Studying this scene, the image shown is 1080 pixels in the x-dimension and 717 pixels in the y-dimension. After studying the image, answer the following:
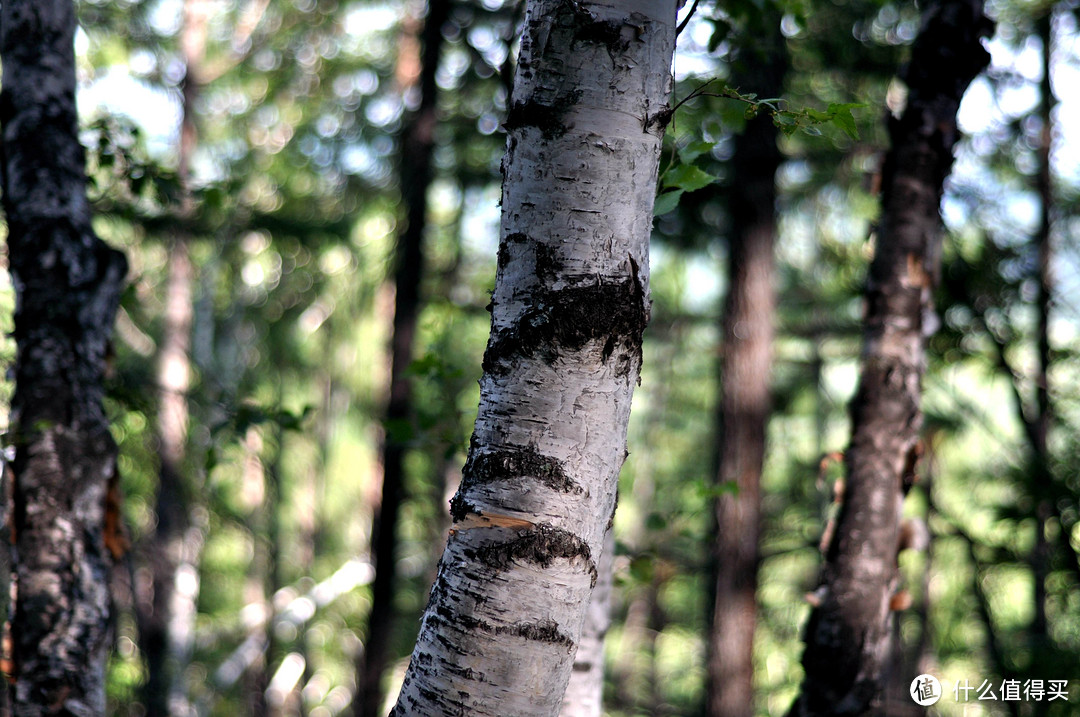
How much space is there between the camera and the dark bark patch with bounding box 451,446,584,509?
1.31m

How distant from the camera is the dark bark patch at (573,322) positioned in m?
1.33

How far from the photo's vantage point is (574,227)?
4.40 feet

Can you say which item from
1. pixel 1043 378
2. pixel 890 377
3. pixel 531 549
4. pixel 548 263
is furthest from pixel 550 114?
pixel 1043 378

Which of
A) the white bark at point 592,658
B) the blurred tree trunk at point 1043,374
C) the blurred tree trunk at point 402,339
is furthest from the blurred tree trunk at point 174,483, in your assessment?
the blurred tree trunk at point 1043,374

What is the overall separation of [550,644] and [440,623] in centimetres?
19

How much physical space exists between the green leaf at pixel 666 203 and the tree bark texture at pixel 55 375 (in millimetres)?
2058

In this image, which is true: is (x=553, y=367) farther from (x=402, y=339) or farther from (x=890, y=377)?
(x=402, y=339)

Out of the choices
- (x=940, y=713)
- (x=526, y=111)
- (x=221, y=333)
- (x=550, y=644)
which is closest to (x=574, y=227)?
(x=526, y=111)

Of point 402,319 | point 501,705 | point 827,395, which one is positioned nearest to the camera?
point 501,705

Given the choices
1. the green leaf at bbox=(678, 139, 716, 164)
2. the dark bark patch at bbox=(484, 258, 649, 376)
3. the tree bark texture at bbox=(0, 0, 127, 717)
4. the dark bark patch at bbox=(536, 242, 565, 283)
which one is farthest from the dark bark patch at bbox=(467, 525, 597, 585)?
the tree bark texture at bbox=(0, 0, 127, 717)

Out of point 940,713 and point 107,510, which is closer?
point 107,510

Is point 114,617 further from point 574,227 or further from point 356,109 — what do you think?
point 356,109

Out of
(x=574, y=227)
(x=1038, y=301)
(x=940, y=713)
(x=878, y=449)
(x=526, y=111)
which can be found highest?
(x=1038, y=301)

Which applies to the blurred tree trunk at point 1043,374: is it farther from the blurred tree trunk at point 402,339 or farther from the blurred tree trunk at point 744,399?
the blurred tree trunk at point 402,339
